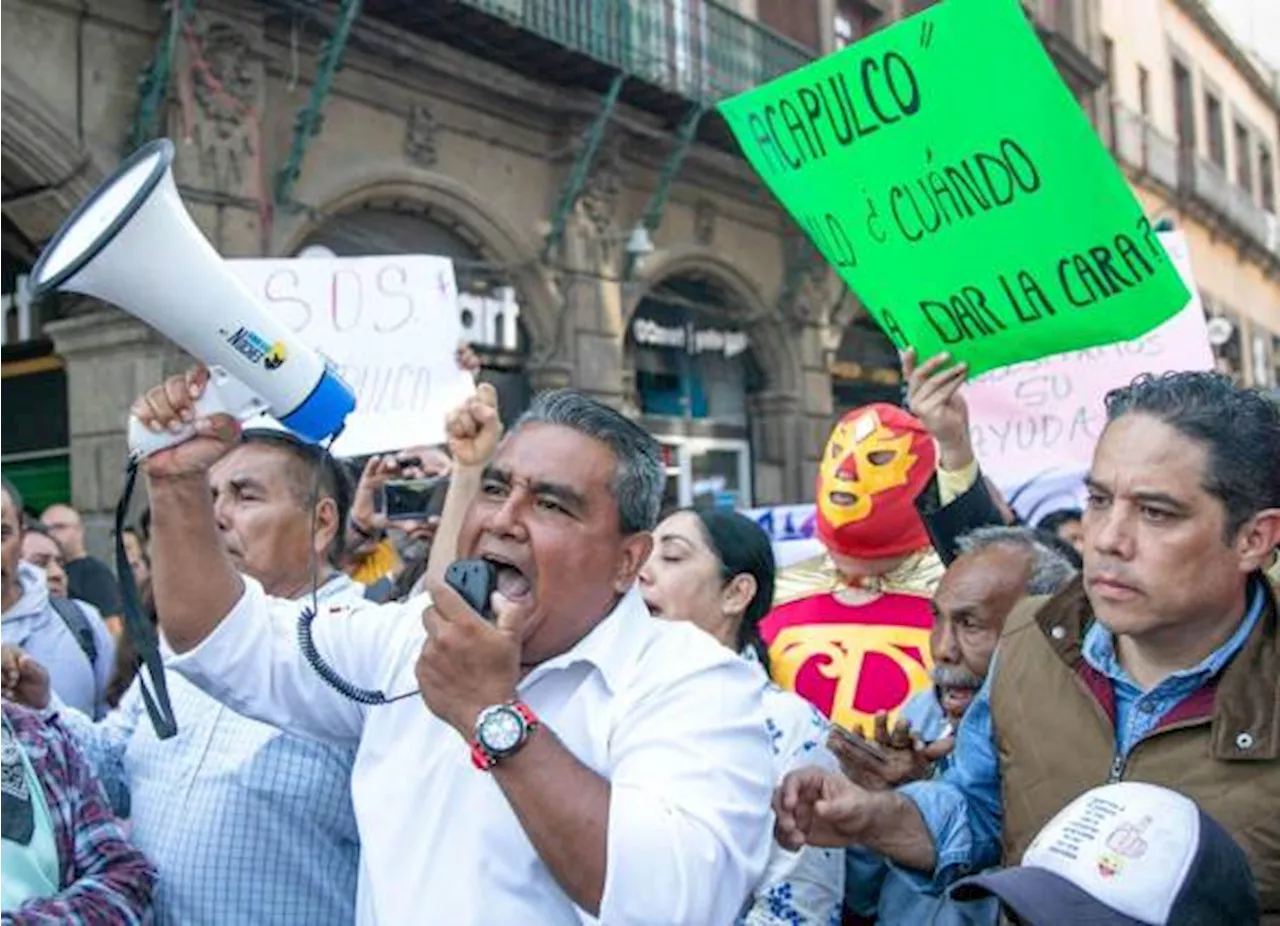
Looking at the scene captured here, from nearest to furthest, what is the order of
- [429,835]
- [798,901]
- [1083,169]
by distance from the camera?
[429,835], [798,901], [1083,169]

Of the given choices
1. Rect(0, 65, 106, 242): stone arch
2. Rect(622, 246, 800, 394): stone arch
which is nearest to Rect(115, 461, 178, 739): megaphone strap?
Rect(0, 65, 106, 242): stone arch

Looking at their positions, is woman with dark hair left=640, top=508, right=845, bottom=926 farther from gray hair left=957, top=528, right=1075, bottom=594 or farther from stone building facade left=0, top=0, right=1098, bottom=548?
stone building facade left=0, top=0, right=1098, bottom=548

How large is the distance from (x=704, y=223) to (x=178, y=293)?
1175cm

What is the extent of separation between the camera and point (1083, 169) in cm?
295

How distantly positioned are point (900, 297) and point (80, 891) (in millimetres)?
2095

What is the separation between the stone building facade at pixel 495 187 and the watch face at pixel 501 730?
7.20 metres

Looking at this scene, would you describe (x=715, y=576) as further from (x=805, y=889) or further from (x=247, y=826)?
(x=247, y=826)

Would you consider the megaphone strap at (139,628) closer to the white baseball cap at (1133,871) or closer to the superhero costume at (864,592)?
the white baseball cap at (1133,871)

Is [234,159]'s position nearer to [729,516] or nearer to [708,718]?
[729,516]

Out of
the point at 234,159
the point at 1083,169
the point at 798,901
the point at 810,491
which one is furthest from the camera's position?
the point at 810,491

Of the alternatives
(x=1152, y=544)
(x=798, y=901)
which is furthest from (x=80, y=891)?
(x=1152, y=544)

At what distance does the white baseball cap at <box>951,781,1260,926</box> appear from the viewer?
1324 mm

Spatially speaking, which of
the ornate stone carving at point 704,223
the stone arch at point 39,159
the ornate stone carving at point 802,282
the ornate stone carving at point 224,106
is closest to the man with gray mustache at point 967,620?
the stone arch at point 39,159

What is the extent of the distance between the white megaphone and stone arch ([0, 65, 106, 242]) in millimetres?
6242
